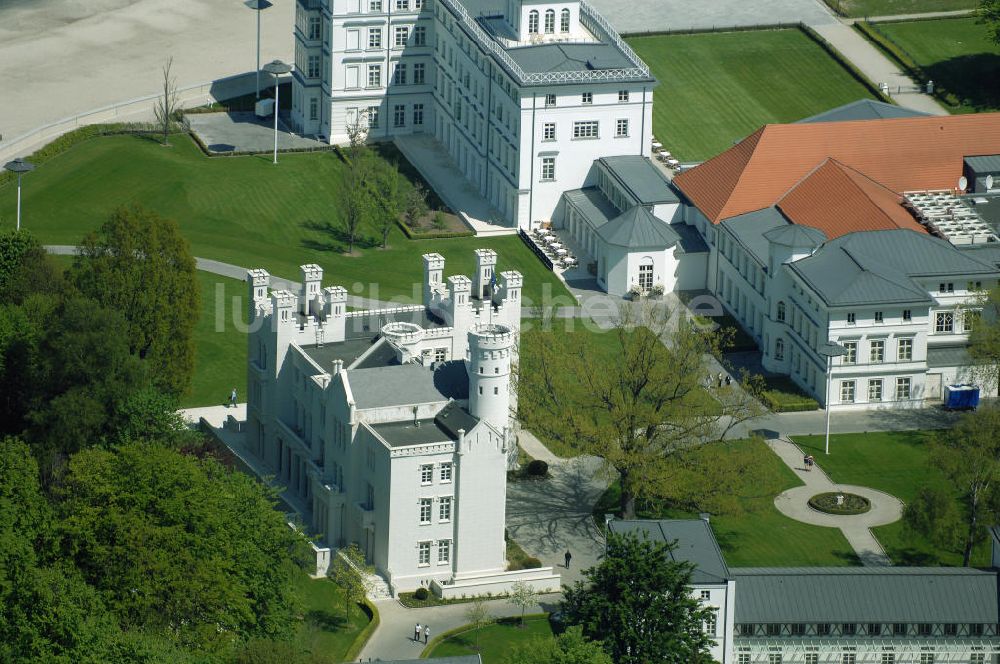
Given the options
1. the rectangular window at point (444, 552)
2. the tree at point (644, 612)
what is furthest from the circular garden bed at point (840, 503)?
the tree at point (644, 612)

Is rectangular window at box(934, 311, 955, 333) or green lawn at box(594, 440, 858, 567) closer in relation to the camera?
green lawn at box(594, 440, 858, 567)

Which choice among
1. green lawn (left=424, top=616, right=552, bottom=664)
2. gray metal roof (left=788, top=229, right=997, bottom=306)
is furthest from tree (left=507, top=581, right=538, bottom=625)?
gray metal roof (left=788, top=229, right=997, bottom=306)

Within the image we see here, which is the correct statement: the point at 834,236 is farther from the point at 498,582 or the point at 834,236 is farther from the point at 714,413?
the point at 498,582

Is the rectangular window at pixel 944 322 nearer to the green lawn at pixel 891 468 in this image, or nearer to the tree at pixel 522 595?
the green lawn at pixel 891 468

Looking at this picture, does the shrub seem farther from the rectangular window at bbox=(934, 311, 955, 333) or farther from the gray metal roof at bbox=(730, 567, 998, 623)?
the rectangular window at bbox=(934, 311, 955, 333)

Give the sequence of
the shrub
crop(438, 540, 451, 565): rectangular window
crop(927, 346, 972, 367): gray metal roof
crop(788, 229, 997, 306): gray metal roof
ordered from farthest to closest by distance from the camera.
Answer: crop(927, 346, 972, 367): gray metal roof, crop(788, 229, 997, 306): gray metal roof, the shrub, crop(438, 540, 451, 565): rectangular window

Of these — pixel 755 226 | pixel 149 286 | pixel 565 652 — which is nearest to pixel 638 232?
pixel 755 226
